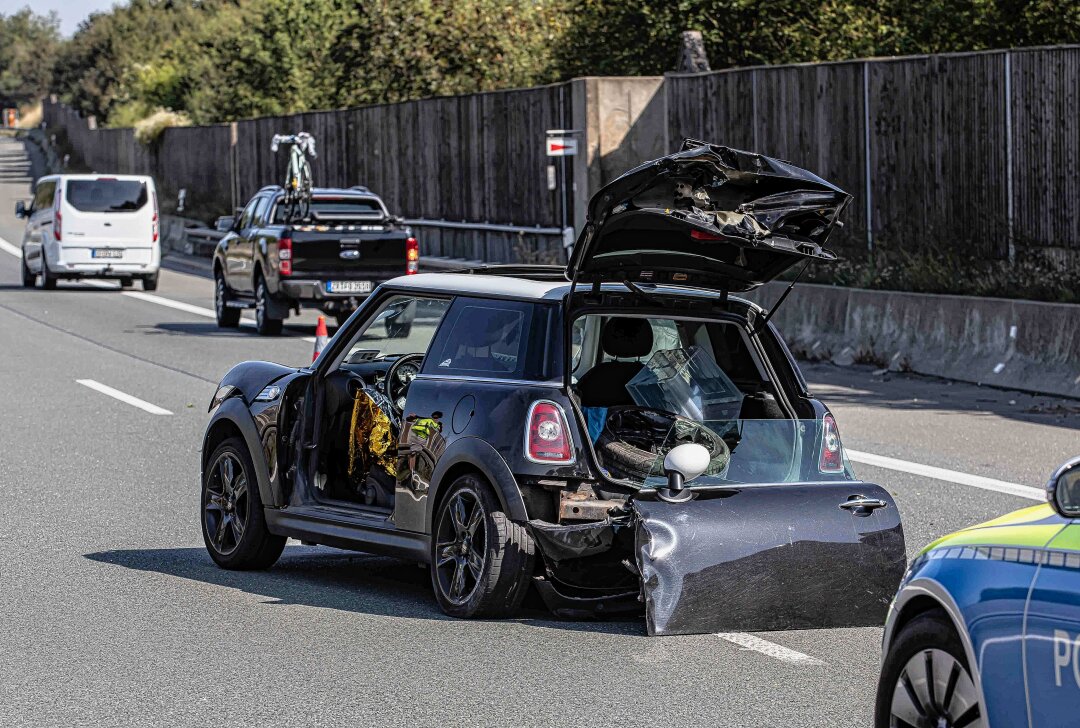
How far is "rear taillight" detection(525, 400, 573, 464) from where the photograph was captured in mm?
7680

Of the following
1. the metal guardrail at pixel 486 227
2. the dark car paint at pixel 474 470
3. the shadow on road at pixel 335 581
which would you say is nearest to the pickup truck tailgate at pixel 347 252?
the metal guardrail at pixel 486 227

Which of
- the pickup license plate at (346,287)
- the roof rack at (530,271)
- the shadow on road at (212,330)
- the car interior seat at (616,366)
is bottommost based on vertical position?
the shadow on road at (212,330)

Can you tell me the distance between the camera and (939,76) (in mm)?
20719

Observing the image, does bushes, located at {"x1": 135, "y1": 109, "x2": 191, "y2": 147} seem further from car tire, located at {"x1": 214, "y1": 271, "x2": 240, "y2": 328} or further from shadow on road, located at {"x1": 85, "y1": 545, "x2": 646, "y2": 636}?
shadow on road, located at {"x1": 85, "y1": 545, "x2": 646, "y2": 636}

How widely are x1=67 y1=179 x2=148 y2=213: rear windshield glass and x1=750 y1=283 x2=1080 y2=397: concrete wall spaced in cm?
1655

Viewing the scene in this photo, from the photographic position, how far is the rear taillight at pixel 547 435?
25.2 feet

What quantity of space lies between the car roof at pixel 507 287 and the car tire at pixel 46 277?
26.9 meters

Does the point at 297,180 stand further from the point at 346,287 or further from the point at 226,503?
the point at 226,503

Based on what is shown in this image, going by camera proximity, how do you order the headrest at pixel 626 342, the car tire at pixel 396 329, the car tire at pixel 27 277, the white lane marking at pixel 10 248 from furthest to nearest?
1. the white lane marking at pixel 10 248
2. the car tire at pixel 27 277
3. the car tire at pixel 396 329
4. the headrest at pixel 626 342

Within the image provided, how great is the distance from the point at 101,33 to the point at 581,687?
378 feet

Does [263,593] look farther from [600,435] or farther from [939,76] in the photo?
[939,76]

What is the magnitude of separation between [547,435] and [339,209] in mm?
17937

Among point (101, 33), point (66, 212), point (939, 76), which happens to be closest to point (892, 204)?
point (939, 76)

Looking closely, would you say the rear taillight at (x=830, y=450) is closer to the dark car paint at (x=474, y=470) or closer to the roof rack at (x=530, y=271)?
the dark car paint at (x=474, y=470)
